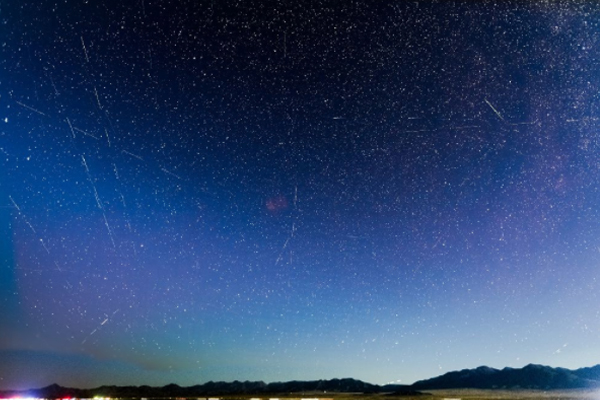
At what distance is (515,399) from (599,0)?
207890mm

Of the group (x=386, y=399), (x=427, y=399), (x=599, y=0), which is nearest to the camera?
(x=599, y=0)

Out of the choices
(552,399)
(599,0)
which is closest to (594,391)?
(552,399)

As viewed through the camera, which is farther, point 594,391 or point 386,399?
point 594,391

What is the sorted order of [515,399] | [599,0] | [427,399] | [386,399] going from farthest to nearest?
[515,399] → [386,399] → [427,399] → [599,0]

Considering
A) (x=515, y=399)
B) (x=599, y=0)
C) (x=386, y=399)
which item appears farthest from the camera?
(x=515, y=399)

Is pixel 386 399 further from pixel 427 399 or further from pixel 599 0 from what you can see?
pixel 599 0

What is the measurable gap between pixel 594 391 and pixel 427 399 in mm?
83607

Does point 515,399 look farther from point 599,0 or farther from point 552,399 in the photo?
point 599,0

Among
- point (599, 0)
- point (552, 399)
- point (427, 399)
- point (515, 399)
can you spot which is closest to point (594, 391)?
point (515, 399)

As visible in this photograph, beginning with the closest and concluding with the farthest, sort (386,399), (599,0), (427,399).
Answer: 1. (599,0)
2. (427,399)
3. (386,399)

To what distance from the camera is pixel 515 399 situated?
18625 cm

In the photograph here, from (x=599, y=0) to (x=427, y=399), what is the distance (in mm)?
166111

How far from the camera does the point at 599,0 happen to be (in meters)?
4.04

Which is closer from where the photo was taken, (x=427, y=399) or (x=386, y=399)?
(x=427, y=399)
